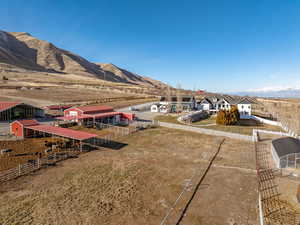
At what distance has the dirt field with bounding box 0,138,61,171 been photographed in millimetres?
22184

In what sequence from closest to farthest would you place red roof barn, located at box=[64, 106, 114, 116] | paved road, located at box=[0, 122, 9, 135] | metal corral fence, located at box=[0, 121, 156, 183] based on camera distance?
metal corral fence, located at box=[0, 121, 156, 183], paved road, located at box=[0, 122, 9, 135], red roof barn, located at box=[64, 106, 114, 116]

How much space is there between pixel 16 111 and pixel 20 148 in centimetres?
2154

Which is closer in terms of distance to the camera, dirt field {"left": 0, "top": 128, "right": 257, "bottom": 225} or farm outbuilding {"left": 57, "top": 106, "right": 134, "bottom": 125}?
dirt field {"left": 0, "top": 128, "right": 257, "bottom": 225}

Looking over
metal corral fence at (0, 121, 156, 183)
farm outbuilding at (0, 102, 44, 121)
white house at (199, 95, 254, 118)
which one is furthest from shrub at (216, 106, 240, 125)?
farm outbuilding at (0, 102, 44, 121)

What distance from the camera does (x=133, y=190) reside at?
17219 mm

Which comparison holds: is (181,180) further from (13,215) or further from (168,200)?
(13,215)

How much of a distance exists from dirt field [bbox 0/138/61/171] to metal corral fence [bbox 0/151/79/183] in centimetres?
200

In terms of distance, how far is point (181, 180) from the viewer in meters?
19.3

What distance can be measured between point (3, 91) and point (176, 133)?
3283 inches

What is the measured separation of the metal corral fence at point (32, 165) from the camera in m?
19.0

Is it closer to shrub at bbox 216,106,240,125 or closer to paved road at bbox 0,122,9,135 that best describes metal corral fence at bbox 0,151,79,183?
paved road at bbox 0,122,9,135

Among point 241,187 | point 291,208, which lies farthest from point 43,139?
point 291,208

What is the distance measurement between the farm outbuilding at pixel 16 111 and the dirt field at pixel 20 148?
16.2m

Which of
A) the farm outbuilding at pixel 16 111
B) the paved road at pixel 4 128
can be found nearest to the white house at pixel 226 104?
the farm outbuilding at pixel 16 111
